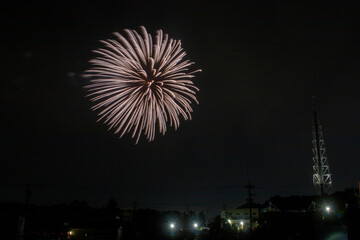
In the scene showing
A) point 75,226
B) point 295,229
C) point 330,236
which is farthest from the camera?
point 75,226

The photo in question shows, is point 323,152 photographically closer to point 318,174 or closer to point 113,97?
point 318,174

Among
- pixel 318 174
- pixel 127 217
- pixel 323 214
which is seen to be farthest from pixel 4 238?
pixel 127 217

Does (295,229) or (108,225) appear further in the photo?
(108,225)

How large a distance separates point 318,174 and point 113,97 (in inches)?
1352

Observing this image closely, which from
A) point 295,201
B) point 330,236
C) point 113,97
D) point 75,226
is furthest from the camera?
point 295,201

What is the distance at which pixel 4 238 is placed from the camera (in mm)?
37125

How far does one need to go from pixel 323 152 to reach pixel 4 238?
4102 centimetres

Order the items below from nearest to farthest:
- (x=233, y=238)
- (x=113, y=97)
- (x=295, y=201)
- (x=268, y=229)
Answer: (x=113, y=97), (x=268, y=229), (x=233, y=238), (x=295, y=201)

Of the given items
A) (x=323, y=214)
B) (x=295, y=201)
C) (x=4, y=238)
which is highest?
(x=295, y=201)

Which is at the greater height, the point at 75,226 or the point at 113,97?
the point at 113,97

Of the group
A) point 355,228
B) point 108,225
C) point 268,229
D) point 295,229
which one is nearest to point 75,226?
point 108,225

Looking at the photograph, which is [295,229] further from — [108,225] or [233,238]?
[108,225]

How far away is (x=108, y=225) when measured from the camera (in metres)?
63.9

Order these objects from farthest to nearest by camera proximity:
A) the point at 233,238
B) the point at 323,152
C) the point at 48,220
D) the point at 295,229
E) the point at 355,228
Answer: the point at 48,220 → the point at 323,152 → the point at 233,238 → the point at 295,229 → the point at 355,228
